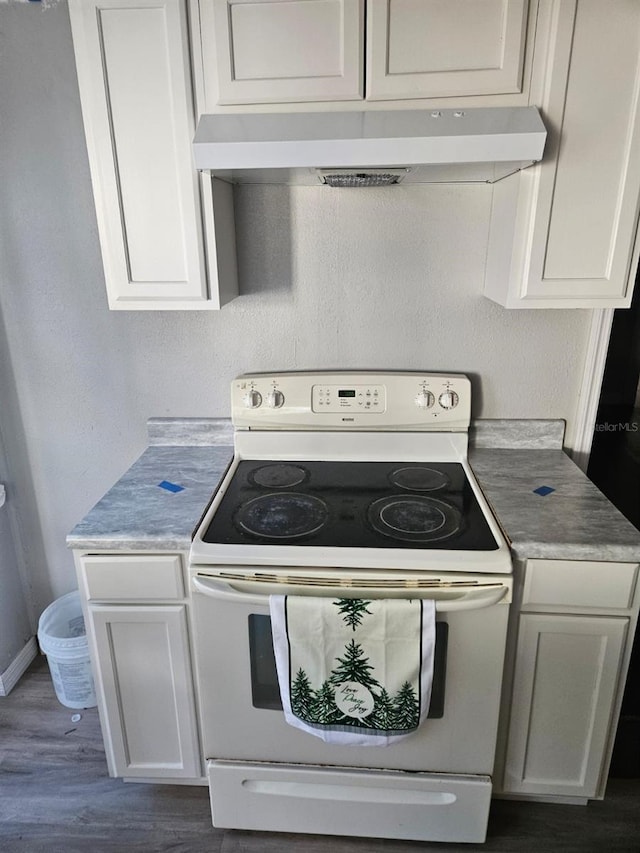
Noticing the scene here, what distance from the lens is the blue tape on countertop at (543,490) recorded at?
169 centimetres

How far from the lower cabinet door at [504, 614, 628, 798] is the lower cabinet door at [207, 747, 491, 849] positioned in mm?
176

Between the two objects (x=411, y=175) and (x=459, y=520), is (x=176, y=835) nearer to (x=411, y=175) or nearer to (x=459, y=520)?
(x=459, y=520)

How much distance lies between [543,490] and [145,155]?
1401 mm

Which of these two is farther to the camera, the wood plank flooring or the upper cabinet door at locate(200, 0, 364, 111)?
the wood plank flooring

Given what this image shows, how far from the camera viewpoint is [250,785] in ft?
5.31

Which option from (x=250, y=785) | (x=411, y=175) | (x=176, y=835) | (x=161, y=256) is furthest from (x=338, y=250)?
(x=176, y=835)

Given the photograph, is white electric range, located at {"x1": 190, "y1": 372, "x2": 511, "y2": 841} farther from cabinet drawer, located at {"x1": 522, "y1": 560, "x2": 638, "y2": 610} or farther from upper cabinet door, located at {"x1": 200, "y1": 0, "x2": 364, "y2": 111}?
upper cabinet door, located at {"x1": 200, "y1": 0, "x2": 364, "y2": 111}

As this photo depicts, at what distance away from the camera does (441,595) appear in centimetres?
139

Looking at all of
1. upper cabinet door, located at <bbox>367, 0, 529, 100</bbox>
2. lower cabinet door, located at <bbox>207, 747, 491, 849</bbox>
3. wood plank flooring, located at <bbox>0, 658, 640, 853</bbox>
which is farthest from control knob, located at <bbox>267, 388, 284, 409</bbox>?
wood plank flooring, located at <bbox>0, 658, 640, 853</bbox>

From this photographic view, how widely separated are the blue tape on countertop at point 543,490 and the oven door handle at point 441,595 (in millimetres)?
397

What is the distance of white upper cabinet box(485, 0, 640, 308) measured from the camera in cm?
138

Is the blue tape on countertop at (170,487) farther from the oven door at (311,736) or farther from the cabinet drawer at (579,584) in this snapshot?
the cabinet drawer at (579,584)

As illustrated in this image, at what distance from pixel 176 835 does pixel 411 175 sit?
195cm

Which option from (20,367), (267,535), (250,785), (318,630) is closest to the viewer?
(318,630)
